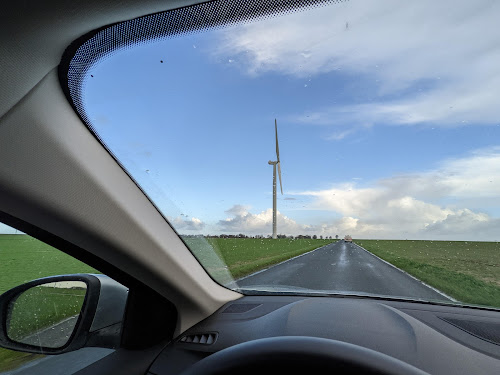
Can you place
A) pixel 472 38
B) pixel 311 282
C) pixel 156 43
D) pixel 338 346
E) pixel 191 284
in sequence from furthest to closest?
pixel 311 282, pixel 191 284, pixel 472 38, pixel 156 43, pixel 338 346

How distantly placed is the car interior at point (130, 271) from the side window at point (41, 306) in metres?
0.02

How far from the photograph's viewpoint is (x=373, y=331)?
2.40m

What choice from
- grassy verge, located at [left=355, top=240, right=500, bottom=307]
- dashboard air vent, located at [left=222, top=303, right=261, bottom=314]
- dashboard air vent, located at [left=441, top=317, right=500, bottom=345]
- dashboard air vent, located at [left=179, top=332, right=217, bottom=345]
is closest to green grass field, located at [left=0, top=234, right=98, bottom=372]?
dashboard air vent, located at [left=179, top=332, right=217, bottom=345]

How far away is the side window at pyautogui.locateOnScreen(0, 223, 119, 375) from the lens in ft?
7.97

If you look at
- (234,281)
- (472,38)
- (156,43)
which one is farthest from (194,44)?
(234,281)

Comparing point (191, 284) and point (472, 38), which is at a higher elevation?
point (472, 38)

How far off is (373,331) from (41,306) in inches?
91.6

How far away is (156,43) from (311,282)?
370cm

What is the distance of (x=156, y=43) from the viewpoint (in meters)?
2.16

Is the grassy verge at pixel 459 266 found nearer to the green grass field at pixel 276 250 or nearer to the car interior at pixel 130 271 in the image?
the green grass field at pixel 276 250

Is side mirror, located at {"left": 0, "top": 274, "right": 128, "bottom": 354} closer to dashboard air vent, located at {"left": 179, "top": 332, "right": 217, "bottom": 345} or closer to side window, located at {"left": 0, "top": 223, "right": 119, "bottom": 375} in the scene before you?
side window, located at {"left": 0, "top": 223, "right": 119, "bottom": 375}

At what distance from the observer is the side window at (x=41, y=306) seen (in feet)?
7.97

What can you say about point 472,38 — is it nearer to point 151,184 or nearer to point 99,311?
point 151,184

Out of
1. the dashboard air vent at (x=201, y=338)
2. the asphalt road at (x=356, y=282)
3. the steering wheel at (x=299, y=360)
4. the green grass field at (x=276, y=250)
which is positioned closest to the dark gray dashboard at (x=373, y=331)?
the dashboard air vent at (x=201, y=338)
